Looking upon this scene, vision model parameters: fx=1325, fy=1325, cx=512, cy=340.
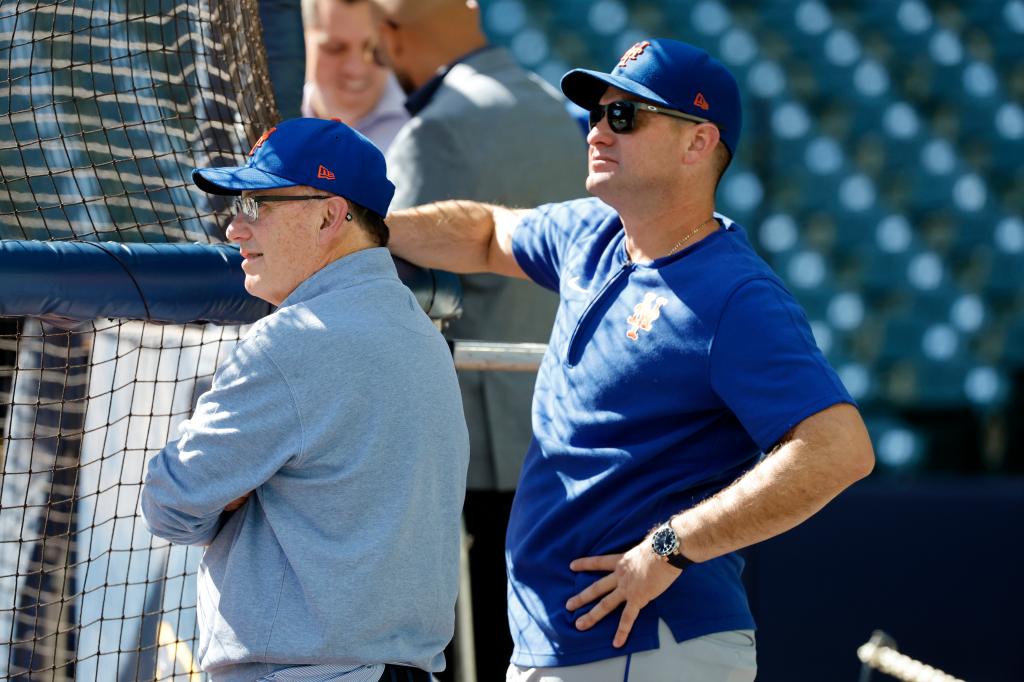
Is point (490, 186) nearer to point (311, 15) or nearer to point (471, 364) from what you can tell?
point (471, 364)

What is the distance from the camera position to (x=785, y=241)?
464 centimetres

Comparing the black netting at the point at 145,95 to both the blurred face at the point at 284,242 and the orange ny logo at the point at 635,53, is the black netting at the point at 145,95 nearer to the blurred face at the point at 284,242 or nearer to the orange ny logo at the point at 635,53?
the blurred face at the point at 284,242

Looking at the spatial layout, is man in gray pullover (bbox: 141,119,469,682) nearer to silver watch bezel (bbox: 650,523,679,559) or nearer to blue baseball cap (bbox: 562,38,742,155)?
silver watch bezel (bbox: 650,523,679,559)

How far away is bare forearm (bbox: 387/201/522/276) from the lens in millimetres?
2299

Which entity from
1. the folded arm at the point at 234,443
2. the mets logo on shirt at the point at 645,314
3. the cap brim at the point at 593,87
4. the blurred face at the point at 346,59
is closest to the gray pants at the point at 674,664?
the mets logo on shirt at the point at 645,314

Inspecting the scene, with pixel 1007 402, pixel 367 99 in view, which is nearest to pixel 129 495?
pixel 367 99

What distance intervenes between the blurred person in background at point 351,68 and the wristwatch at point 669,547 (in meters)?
2.08

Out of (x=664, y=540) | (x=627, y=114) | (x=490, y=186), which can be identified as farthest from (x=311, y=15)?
(x=664, y=540)

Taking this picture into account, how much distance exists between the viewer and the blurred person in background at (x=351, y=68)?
12.1 feet

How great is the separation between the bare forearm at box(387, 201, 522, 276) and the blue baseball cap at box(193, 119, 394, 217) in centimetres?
43

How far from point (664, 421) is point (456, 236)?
0.64 metres

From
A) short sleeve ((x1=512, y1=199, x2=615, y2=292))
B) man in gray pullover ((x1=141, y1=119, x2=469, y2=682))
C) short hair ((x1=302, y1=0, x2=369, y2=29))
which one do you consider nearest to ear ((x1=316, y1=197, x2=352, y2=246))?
man in gray pullover ((x1=141, y1=119, x2=469, y2=682))

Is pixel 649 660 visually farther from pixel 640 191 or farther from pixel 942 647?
pixel 942 647

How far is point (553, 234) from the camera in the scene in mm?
2273
